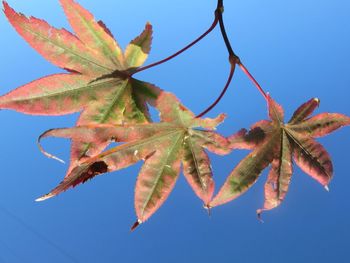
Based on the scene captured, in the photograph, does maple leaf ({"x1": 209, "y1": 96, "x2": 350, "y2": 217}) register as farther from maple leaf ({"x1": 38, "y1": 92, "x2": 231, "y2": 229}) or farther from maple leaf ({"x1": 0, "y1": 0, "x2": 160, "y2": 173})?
maple leaf ({"x1": 0, "y1": 0, "x2": 160, "y2": 173})

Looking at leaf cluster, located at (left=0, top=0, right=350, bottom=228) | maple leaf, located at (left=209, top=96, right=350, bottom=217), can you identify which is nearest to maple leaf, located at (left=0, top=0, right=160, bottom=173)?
leaf cluster, located at (left=0, top=0, right=350, bottom=228)

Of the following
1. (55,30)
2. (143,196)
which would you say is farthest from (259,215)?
(55,30)

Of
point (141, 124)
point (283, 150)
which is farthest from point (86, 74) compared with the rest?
point (283, 150)

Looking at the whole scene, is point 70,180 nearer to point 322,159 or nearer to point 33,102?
point 33,102

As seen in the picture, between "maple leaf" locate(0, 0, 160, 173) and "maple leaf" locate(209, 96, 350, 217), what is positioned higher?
"maple leaf" locate(0, 0, 160, 173)

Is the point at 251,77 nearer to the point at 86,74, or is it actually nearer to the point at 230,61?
the point at 230,61

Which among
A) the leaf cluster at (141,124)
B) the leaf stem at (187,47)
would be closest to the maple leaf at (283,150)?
the leaf cluster at (141,124)
